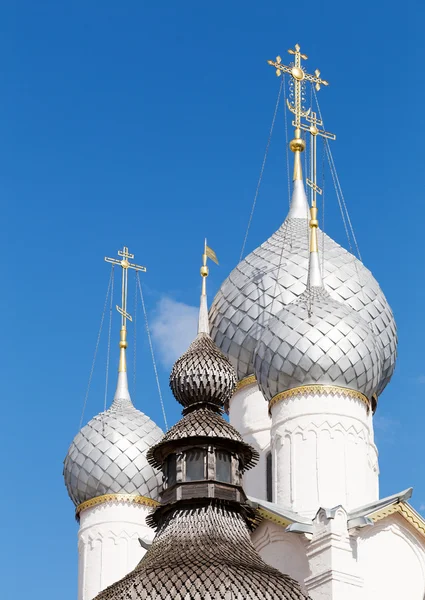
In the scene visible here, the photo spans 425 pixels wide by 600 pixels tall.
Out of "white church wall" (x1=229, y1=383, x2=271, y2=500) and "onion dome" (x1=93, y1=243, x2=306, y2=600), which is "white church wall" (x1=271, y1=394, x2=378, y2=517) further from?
"onion dome" (x1=93, y1=243, x2=306, y2=600)

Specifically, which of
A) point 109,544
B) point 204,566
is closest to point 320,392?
point 109,544

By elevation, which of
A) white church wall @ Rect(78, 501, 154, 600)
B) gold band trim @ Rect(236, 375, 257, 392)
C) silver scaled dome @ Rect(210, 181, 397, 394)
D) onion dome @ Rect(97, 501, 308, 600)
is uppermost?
silver scaled dome @ Rect(210, 181, 397, 394)

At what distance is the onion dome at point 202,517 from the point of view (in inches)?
525

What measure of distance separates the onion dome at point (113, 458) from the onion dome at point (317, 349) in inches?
105

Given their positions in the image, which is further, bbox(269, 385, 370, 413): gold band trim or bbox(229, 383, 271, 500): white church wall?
bbox(229, 383, 271, 500): white church wall

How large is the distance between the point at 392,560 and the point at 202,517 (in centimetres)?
380

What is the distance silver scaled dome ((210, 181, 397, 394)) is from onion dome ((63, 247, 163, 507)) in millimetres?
1674

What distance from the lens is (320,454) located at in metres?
18.0

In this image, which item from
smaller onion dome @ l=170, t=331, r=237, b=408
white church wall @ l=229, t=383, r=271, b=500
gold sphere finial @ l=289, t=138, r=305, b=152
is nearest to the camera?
smaller onion dome @ l=170, t=331, r=237, b=408

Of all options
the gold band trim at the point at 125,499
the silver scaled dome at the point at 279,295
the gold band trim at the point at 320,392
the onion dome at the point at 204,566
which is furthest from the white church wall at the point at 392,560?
the gold band trim at the point at 125,499

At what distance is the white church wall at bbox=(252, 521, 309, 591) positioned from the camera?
1706cm

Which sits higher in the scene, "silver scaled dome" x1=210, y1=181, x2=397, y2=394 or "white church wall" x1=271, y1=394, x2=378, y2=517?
"silver scaled dome" x1=210, y1=181, x2=397, y2=394

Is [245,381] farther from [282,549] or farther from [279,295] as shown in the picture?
[282,549]

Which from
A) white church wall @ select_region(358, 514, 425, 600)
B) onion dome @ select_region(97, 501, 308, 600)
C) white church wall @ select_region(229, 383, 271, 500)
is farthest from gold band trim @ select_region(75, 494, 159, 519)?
onion dome @ select_region(97, 501, 308, 600)
